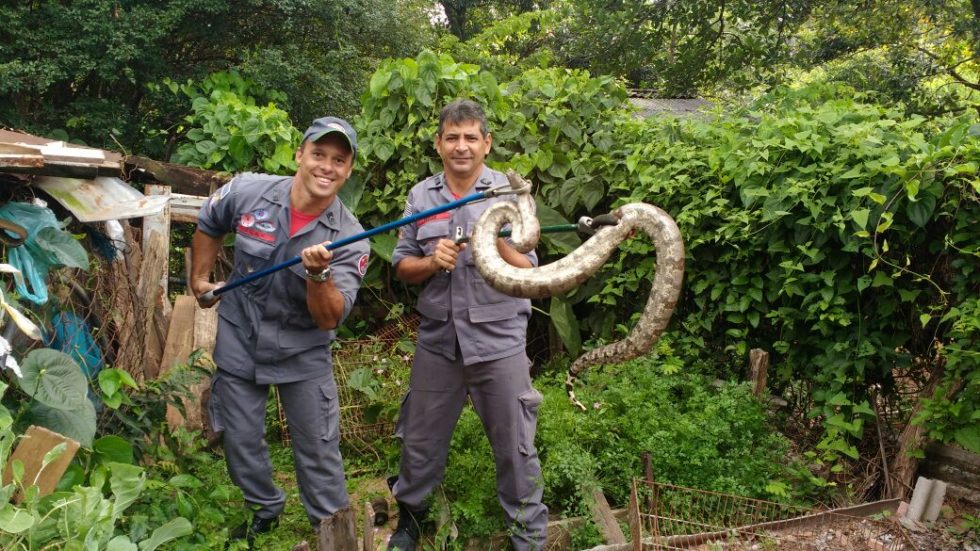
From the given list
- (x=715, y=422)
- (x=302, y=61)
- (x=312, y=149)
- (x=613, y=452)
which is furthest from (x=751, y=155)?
(x=302, y=61)

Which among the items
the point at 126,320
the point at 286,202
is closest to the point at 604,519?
the point at 286,202

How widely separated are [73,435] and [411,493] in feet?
4.85

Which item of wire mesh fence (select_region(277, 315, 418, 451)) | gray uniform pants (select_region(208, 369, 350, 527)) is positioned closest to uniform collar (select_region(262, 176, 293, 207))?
gray uniform pants (select_region(208, 369, 350, 527))

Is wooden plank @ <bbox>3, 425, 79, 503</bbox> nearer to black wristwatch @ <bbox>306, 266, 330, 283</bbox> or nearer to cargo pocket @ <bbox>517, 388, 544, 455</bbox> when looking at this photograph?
black wristwatch @ <bbox>306, 266, 330, 283</bbox>

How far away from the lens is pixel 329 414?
3.66m

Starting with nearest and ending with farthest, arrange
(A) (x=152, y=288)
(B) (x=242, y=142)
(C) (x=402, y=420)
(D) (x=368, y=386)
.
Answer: (C) (x=402, y=420) < (A) (x=152, y=288) < (D) (x=368, y=386) < (B) (x=242, y=142)

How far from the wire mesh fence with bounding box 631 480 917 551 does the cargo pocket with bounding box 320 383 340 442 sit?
4.38 feet

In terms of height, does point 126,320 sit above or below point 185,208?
below

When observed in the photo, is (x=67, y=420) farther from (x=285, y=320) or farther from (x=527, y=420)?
(x=527, y=420)

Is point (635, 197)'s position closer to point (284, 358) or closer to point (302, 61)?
point (284, 358)

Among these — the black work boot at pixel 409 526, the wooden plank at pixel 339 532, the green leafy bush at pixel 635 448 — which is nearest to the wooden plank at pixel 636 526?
the green leafy bush at pixel 635 448

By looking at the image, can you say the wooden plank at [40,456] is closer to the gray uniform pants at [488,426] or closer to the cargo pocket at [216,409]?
the cargo pocket at [216,409]

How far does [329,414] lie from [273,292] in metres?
0.60

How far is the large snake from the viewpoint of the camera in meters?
2.78
